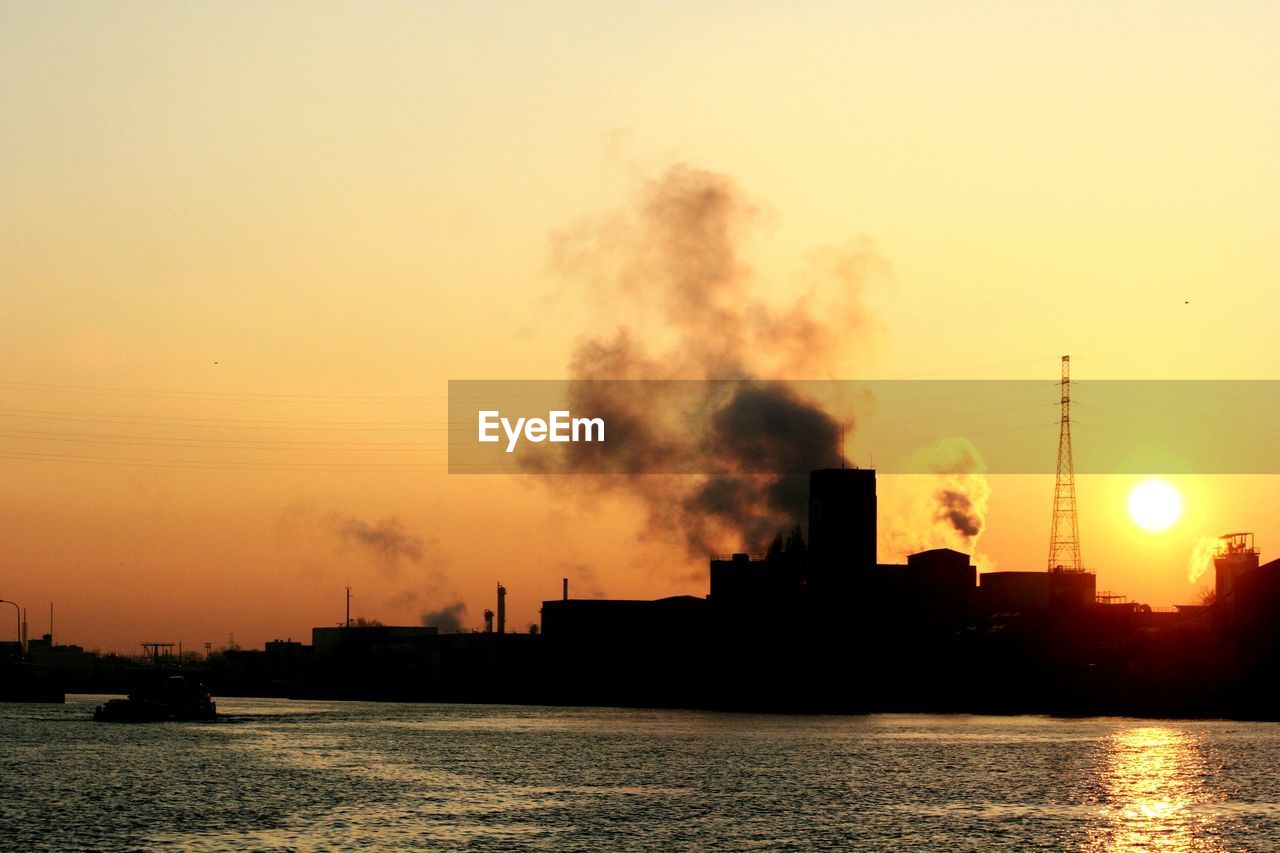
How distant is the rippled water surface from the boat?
1723 cm

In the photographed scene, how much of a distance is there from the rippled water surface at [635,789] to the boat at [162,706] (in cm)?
1723

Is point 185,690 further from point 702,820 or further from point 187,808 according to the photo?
point 702,820

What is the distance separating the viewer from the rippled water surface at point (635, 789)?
73.4 m

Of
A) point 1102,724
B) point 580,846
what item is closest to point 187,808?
point 580,846

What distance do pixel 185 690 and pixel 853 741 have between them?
2941 inches

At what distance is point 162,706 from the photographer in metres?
176

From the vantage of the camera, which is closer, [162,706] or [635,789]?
[635,789]

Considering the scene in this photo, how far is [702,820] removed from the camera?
261 ft

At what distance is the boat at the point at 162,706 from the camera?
175 m

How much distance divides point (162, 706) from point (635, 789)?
313ft

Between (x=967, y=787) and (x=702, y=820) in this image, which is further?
(x=967, y=787)

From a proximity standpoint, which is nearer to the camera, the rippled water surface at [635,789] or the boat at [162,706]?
the rippled water surface at [635,789]

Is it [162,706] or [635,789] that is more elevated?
[635,789]

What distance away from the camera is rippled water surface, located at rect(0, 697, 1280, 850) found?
241ft
